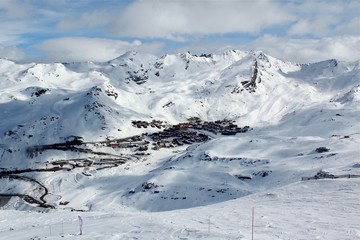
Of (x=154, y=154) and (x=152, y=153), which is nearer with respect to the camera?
(x=154, y=154)

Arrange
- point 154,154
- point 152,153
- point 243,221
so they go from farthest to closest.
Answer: point 152,153 < point 154,154 < point 243,221

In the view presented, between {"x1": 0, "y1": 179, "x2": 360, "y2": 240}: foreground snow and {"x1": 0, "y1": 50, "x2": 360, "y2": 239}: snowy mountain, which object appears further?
{"x1": 0, "y1": 50, "x2": 360, "y2": 239}: snowy mountain

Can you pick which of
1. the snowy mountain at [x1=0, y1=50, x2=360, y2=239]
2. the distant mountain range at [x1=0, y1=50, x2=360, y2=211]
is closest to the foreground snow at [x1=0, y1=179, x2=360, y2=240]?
the snowy mountain at [x1=0, y1=50, x2=360, y2=239]

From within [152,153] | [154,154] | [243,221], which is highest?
[152,153]

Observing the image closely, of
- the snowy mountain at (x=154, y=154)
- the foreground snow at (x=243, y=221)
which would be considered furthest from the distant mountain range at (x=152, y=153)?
the foreground snow at (x=243, y=221)

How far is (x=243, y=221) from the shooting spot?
31250mm

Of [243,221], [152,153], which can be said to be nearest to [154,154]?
[152,153]

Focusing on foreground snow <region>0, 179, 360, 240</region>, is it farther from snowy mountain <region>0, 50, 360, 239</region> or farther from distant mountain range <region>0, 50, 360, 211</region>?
distant mountain range <region>0, 50, 360, 211</region>

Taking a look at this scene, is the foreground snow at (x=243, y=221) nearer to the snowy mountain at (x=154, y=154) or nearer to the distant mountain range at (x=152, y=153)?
the snowy mountain at (x=154, y=154)

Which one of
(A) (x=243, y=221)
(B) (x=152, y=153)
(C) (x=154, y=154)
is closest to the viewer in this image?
(A) (x=243, y=221)

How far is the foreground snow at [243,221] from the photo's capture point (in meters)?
26.7

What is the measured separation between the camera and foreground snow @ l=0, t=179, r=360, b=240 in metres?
26.7

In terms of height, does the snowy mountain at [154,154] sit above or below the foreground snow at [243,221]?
above

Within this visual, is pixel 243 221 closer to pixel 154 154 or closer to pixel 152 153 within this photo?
pixel 154 154
